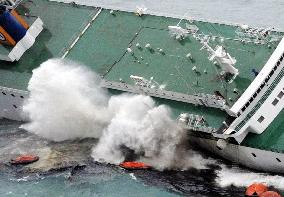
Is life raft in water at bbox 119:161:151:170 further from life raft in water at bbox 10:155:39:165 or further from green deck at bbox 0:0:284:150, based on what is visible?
life raft in water at bbox 10:155:39:165

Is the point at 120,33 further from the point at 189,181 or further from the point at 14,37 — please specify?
the point at 189,181

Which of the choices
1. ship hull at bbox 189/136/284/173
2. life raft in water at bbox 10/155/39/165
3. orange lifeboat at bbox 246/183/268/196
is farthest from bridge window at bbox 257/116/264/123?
life raft in water at bbox 10/155/39/165

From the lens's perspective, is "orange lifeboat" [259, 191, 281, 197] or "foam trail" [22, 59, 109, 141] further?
"foam trail" [22, 59, 109, 141]

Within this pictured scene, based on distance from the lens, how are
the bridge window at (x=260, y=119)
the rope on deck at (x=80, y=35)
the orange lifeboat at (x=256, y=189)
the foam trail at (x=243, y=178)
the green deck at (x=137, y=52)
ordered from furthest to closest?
the rope on deck at (x=80, y=35)
the green deck at (x=137, y=52)
the bridge window at (x=260, y=119)
the foam trail at (x=243, y=178)
the orange lifeboat at (x=256, y=189)

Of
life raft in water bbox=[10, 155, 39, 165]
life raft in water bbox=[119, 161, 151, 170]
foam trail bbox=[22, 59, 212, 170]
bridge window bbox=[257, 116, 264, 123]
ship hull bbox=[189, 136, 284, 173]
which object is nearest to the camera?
ship hull bbox=[189, 136, 284, 173]

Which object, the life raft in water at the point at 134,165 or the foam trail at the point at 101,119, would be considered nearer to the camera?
the foam trail at the point at 101,119

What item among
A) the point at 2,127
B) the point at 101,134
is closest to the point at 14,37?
the point at 2,127

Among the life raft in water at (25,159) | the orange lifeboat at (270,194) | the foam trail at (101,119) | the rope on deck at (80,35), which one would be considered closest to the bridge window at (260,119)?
the foam trail at (101,119)

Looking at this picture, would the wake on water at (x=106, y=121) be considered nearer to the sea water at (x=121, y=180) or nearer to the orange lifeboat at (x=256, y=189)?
the sea water at (x=121, y=180)
